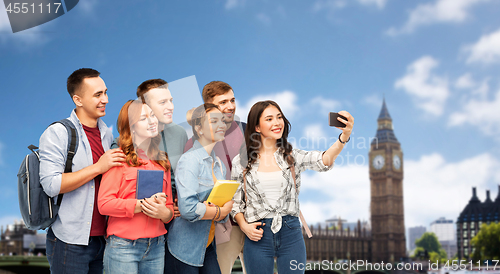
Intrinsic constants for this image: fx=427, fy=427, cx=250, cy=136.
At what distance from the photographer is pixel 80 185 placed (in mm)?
A: 1609

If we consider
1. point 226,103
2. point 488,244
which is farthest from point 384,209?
point 226,103

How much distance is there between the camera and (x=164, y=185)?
169 cm

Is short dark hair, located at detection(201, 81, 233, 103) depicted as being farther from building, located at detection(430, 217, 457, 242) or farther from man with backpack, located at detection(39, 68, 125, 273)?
building, located at detection(430, 217, 457, 242)

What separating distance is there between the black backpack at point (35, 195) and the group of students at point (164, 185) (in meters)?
0.03

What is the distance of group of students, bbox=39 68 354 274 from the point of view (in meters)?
1.59

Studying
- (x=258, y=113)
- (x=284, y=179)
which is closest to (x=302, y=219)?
(x=284, y=179)

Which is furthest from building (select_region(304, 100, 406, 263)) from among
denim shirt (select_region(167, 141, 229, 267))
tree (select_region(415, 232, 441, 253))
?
denim shirt (select_region(167, 141, 229, 267))

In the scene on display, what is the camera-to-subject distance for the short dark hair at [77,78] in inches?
67.8

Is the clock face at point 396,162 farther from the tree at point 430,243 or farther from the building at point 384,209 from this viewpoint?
the tree at point 430,243

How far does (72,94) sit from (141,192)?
0.52 m

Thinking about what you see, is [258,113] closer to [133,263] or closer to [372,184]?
[133,263]

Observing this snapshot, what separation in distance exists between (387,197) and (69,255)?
52.4m

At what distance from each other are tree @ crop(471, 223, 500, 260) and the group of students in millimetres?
33774

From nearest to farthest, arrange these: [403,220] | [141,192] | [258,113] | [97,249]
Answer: [141,192] < [97,249] < [258,113] < [403,220]
